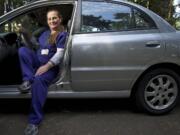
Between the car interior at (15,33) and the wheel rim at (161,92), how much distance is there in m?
1.39

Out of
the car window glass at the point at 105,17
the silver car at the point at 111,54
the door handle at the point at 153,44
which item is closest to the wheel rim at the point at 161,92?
the silver car at the point at 111,54

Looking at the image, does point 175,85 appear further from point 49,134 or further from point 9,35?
point 9,35

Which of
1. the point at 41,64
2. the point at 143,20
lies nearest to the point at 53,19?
the point at 41,64

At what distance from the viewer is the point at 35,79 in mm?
4648

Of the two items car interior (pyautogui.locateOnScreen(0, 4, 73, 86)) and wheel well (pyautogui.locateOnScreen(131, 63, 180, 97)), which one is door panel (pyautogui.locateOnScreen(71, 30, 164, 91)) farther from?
car interior (pyautogui.locateOnScreen(0, 4, 73, 86))

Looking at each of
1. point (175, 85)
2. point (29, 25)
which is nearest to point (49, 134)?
point (29, 25)

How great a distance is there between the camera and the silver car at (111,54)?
480 cm

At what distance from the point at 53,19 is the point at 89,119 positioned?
141 cm

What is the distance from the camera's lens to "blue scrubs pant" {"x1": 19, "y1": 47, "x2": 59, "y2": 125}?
15.1ft

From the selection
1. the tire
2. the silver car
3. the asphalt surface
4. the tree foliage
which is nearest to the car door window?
the silver car

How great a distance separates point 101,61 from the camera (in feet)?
15.8

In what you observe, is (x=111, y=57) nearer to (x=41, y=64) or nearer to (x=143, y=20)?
(x=143, y=20)

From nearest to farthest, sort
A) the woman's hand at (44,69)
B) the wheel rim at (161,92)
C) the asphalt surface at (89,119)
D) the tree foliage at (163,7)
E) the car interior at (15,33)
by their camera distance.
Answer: the asphalt surface at (89,119)
the woman's hand at (44,69)
the car interior at (15,33)
the wheel rim at (161,92)
the tree foliage at (163,7)

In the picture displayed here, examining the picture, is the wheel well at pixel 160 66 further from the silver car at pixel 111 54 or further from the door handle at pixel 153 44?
the door handle at pixel 153 44
